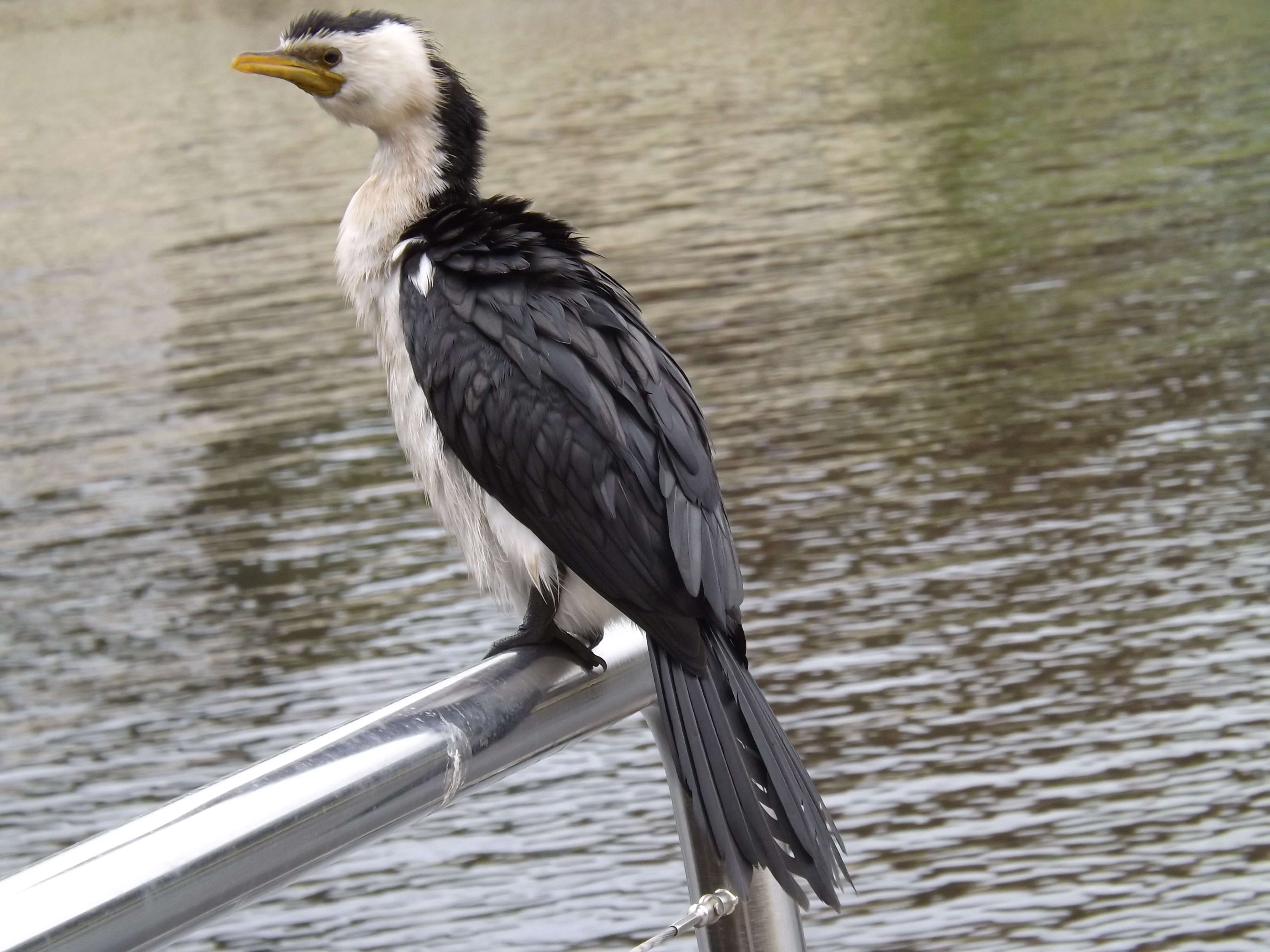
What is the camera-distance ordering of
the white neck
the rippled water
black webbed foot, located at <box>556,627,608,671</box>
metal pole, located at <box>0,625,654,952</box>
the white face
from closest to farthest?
metal pole, located at <box>0,625,654,952</box> → black webbed foot, located at <box>556,627,608,671</box> → the white neck → the white face → the rippled water

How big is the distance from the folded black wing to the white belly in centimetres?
6

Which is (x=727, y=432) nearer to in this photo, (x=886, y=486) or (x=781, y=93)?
(x=886, y=486)

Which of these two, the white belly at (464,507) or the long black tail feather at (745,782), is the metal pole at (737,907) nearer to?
the long black tail feather at (745,782)

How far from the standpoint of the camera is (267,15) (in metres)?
46.3

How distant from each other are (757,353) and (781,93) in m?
12.4

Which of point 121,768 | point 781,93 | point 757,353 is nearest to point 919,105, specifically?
point 781,93

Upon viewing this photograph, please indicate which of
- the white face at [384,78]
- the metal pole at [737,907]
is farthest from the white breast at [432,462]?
the metal pole at [737,907]

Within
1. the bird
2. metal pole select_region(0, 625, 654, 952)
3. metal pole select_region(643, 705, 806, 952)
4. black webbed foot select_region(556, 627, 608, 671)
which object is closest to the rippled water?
the bird

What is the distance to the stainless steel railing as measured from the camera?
91 cm

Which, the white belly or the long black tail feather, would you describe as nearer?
the long black tail feather

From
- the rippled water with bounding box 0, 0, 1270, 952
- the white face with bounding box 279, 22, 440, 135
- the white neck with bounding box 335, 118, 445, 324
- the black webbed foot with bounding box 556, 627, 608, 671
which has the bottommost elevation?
the rippled water with bounding box 0, 0, 1270, 952

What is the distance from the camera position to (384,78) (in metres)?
2.36

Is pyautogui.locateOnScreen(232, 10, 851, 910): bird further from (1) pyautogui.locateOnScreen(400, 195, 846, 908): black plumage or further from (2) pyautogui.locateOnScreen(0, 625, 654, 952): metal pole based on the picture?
(2) pyautogui.locateOnScreen(0, 625, 654, 952): metal pole

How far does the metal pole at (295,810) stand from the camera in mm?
906
